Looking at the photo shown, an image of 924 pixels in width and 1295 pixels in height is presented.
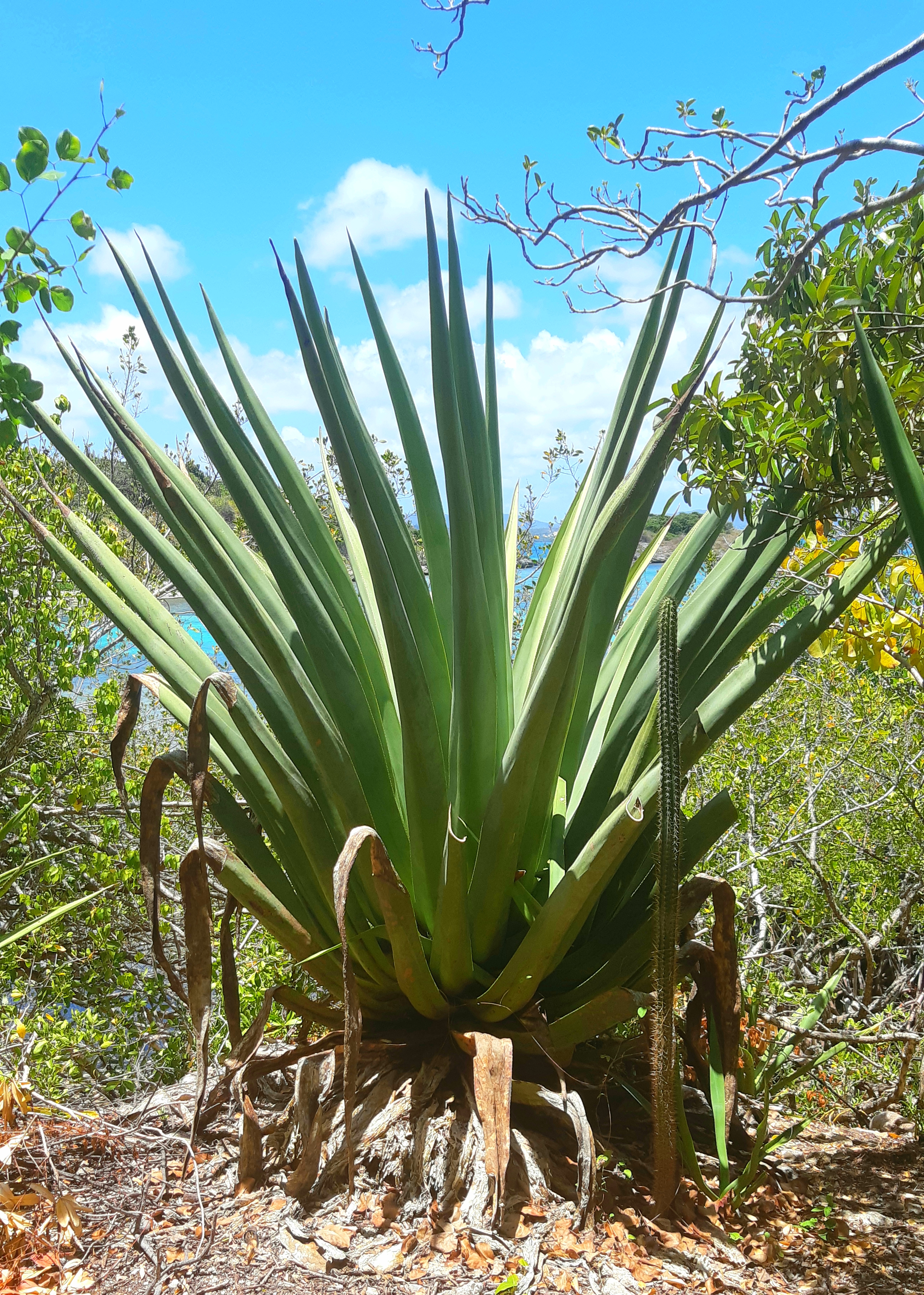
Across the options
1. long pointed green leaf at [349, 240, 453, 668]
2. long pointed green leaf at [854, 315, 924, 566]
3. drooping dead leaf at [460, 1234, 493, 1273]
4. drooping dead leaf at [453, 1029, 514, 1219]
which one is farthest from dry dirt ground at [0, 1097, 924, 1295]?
long pointed green leaf at [854, 315, 924, 566]

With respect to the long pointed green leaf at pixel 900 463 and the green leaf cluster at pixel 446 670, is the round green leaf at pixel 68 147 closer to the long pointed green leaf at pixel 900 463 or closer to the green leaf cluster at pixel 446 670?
the green leaf cluster at pixel 446 670

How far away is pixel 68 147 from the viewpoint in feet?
6.63

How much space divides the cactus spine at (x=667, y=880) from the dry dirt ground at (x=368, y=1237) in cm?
23

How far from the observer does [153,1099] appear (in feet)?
7.29

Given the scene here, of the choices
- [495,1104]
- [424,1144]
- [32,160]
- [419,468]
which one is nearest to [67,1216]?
[424,1144]

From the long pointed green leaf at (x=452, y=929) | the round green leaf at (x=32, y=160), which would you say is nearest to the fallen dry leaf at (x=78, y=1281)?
the long pointed green leaf at (x=452, y=929)

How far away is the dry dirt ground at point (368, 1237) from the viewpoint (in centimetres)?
153

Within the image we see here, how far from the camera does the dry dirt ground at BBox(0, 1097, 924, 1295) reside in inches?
60.3

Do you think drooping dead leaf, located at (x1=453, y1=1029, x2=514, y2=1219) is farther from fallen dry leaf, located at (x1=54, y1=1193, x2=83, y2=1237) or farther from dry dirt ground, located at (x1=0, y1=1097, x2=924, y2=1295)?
fallen dry leaf, located at (x1=54, y1=1193, x2=83, y2=1237)

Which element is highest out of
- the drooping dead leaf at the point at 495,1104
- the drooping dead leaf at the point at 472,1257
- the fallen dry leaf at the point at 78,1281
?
the drooping dead leaf at the point at 495,1104

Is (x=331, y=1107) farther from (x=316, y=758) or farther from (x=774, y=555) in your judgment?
(x=774, y=555)


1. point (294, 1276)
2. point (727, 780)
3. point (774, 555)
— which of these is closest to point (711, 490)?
point (774, 555)

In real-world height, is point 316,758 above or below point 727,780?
below

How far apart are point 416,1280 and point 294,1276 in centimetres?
20
